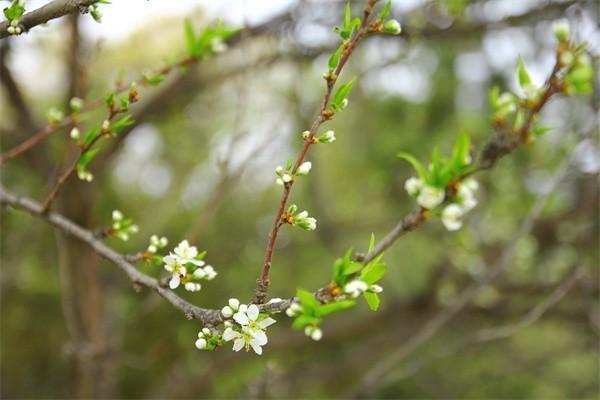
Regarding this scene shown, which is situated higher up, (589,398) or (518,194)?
(518,194)

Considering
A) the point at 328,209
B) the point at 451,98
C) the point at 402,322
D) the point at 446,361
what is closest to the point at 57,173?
the point at 328,209

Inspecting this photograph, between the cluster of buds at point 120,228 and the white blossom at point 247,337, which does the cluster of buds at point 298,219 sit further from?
the cluster of buds at point 120,228

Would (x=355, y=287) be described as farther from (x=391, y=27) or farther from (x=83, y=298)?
(x=83, y=298)

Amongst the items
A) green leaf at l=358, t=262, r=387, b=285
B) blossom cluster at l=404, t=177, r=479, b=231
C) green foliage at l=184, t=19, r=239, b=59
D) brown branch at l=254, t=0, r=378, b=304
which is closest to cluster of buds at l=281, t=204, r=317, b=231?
brown branch at l=254, t=0, r=378, b=304

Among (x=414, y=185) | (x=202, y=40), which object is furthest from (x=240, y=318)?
(x=202, y=40)

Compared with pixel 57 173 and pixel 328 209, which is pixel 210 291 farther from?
pixel 57 173

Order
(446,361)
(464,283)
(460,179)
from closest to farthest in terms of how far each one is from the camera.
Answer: (460,179) → (464,283) → (446,361)
